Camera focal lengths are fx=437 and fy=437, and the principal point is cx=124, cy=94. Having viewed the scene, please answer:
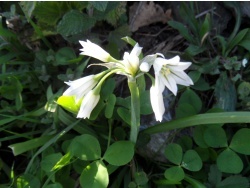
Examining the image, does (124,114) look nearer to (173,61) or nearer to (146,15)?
(173,61)

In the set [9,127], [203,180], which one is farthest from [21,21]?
[203,180]

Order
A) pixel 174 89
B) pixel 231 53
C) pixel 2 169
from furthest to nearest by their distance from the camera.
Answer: pixel 231 53 → pixel 2 169 → pixel 174 89

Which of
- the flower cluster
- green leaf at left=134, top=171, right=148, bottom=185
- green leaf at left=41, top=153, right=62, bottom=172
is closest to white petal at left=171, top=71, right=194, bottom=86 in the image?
the flower cluster

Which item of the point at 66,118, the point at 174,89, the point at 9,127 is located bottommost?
the point at 9,127

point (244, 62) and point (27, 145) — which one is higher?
point (244, 62)

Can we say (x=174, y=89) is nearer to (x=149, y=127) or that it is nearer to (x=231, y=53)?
(x=149, y=127)

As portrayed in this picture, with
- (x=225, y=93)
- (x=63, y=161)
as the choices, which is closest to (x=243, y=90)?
(x=225, y=93)
